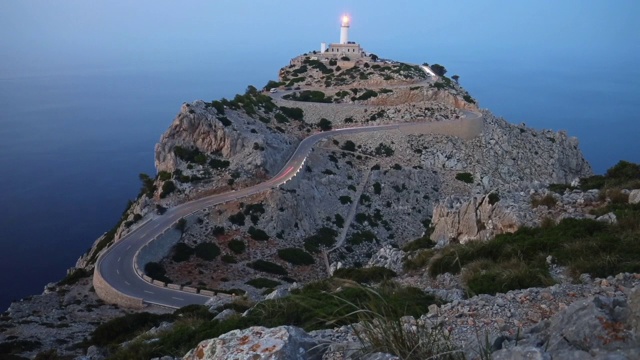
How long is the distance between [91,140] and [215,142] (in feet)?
264

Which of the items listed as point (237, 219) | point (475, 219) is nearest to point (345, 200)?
point (237, 219)

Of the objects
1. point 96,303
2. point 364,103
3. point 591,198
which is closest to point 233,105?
point 364,103

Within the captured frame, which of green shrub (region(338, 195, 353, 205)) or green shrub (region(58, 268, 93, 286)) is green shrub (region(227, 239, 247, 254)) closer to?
green shrub (region(58, 268, 93, 286))

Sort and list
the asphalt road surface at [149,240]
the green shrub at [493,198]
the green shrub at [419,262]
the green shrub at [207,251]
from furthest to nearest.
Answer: the green shrub at [207,251]
the asphalt road surface at [149,240]
the green shrub at [493,198]
the green shrub at [419,262]

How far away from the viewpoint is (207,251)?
29.3 m

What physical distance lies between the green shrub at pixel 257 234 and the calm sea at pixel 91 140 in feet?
94.2

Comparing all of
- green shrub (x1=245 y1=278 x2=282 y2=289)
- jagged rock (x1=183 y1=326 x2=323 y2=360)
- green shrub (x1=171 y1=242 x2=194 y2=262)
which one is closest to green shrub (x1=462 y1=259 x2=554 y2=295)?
jagged rock (x1=183 y1=326 x2=323 y2=360)

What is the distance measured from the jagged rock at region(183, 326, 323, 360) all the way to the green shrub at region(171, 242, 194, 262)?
23.6 metres

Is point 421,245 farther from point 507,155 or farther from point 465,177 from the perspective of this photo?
point 507,155

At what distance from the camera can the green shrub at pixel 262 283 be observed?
2555 centimetres

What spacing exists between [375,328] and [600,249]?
807 cm

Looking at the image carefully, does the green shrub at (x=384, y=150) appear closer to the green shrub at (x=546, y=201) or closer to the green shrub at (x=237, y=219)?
the green shrub at (x=237, y=219)

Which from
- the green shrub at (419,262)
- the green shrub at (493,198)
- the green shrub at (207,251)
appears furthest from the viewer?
the green shrub at (207,251)

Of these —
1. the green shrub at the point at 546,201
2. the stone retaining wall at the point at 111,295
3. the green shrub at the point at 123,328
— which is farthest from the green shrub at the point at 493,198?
the stone retaining wall at the point at 111,295
